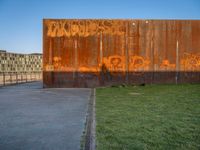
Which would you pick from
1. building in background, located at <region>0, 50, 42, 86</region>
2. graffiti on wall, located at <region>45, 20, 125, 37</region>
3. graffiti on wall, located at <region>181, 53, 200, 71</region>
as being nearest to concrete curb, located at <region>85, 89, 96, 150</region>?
graffiti on wall, located at <region>45, 20, 125, 37</region>

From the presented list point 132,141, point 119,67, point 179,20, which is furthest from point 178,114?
point 179,20

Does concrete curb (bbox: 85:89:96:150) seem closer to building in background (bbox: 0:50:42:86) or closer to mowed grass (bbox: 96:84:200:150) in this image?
mowed grass (bbox: 96:84:200:150)

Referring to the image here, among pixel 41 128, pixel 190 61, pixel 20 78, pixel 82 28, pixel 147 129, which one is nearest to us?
pixel 147 129

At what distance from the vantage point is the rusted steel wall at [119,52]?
1822cm

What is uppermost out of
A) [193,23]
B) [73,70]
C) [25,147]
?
[193,23]

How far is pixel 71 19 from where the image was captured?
1819 cm

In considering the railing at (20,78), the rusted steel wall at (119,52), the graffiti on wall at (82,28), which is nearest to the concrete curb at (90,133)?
the rusted steel wall at (119,52)

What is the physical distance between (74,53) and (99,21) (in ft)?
8.06

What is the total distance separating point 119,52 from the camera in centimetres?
Answer: 1844

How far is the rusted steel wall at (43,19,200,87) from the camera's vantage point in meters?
18.2

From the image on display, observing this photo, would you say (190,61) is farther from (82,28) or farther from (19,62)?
(19,62)

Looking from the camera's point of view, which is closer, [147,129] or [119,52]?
[147,129]

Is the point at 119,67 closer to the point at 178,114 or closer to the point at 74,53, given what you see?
the point at 74,53

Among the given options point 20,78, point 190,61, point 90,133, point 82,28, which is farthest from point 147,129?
point 20,78
